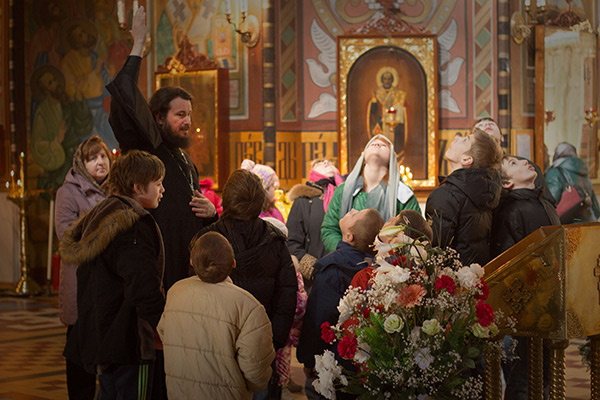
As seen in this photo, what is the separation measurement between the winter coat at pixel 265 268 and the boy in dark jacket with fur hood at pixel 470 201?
0.88 metres

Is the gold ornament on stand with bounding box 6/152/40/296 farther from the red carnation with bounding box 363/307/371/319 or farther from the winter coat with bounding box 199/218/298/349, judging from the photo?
the red carnation with bounding box 363/307/371/319

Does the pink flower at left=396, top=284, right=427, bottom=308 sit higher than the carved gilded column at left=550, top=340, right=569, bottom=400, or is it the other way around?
the pink flower at left=396, top=284, right=427, bottom=308

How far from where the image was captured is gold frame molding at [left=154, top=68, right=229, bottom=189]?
46.5ft

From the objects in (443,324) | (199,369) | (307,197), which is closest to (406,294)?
(443,324)

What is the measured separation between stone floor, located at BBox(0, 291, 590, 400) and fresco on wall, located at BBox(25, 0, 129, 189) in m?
2.96

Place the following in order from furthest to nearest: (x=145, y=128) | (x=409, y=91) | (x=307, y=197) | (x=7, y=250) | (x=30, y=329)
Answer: (x=7, y=250) < (x=409, y=91) < (x=30, y=329) < (x=307, y=197) < (x=145, y=128)

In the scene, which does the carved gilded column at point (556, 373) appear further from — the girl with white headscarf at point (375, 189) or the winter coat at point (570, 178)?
the winter coat at point (570, 178)

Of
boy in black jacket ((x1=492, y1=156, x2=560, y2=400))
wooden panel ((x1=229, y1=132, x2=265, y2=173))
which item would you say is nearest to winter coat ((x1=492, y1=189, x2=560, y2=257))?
boy in black jacket ((x1=492, y1=156, x2=560, y2=400))

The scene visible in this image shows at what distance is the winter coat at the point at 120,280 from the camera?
491cm

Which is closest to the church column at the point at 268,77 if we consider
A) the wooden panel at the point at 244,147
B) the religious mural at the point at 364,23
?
the wooden panel at the point at 244,147

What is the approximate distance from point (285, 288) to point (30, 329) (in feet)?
21.6

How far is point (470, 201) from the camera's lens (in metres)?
6.19

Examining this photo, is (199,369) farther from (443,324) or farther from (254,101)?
(254,101)

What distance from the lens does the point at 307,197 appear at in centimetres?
841
